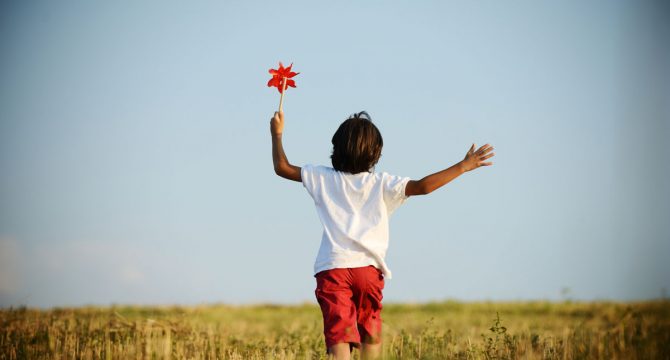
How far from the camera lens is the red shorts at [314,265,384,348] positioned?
595 centimetres

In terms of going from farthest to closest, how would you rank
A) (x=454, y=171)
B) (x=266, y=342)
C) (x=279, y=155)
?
(x=266, y=342) < (x=279, y=155) < (x=454, y=171)

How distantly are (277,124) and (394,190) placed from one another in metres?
Result: 1.27

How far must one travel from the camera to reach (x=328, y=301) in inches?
236

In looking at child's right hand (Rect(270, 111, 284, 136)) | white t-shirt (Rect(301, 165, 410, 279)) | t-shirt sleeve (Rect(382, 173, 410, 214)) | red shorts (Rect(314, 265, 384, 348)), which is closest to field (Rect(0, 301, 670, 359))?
red shorts (Rect(314, 265, 384, 348))

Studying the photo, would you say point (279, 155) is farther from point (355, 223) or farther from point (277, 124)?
point (355, 223)

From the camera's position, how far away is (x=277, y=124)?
6.55 m

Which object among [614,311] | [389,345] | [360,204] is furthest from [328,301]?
[614,311]

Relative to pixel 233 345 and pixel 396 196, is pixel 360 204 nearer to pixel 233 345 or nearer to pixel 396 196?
pixel 396 196

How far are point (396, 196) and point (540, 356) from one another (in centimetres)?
208

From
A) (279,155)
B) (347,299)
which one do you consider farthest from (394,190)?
(279,155)

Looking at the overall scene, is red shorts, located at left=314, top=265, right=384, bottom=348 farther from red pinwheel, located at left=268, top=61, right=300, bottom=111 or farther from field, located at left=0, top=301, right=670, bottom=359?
red pinwheel, located at left=268, top=61, right=300, bottom=111

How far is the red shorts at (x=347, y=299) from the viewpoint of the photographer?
5945 millimetres

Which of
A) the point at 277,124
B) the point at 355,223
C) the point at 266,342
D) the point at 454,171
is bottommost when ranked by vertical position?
the point at 266,342

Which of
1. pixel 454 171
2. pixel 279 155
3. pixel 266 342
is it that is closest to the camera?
pixel 454 171
